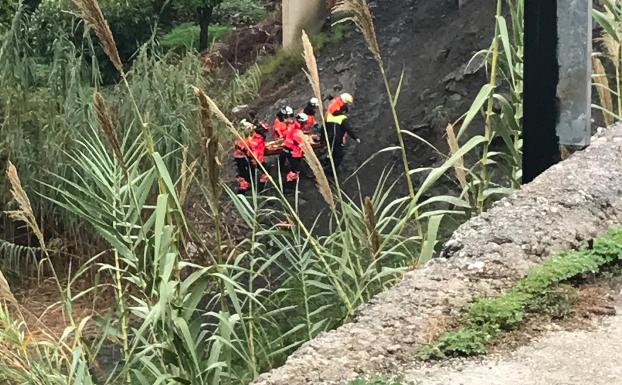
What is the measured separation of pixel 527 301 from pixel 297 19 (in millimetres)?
9606

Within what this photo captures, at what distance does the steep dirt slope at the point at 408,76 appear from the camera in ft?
29.9

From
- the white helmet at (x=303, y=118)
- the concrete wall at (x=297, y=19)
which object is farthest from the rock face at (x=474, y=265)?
the concrete wall at (x=297, y=19)

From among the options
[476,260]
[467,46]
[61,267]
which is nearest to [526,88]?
[476,260]

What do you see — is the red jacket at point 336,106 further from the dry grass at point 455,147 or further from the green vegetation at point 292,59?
the dry grass at point 455,147

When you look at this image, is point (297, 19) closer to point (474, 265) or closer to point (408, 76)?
point (408, 76)

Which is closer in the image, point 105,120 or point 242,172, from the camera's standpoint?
point 105,120

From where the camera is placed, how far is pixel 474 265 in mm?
2676

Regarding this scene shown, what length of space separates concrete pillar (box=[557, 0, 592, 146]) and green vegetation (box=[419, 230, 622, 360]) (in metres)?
0.88

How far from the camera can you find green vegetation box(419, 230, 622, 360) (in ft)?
7.60

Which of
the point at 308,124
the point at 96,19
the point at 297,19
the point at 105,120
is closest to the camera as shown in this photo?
the point at 105,120

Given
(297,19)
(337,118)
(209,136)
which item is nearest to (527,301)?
(209,136)

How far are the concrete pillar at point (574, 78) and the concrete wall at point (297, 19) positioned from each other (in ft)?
27.0

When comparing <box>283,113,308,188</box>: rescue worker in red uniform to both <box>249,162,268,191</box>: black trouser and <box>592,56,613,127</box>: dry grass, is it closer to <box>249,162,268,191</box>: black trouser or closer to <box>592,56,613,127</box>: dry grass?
<box>249,162,268,191</box>: black trouser

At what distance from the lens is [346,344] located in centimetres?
229
